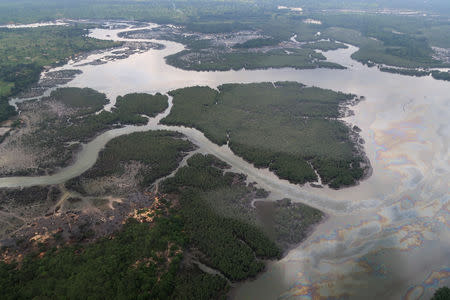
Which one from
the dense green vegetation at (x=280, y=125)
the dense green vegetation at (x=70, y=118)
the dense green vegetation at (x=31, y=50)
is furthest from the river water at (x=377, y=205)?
the dense green vegetation at (x=31, y=50)

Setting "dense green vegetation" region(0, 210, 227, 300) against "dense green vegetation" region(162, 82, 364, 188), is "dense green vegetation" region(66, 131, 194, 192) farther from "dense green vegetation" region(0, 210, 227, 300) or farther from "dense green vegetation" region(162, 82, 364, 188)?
"dense green vegetation" region(0, 210, 227, 300)

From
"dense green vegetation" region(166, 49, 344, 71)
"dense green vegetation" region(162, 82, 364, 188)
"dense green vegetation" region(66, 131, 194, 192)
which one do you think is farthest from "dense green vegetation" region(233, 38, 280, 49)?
"dense green vegetation" region(66, 131, 194, 192)

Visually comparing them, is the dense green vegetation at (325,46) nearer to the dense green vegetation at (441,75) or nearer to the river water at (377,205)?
the dense green vegetation at (441,75)

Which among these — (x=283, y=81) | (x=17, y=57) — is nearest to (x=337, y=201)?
(x=283, y=81)

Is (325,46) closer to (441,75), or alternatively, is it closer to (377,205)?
(441,75)

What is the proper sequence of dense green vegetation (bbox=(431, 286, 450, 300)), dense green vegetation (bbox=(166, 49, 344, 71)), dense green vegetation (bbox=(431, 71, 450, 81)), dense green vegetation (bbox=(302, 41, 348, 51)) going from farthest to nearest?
1. dense green vegetation (bbox=(302, 41, 348, 51))
2. dense green vegetation (bbox=(166, 49, 344, 71))
3. dense green vegetation (bbox=(431, 71, 450, 81))
4. dense green vegetation (bbox=(431, 286, 450, 300))

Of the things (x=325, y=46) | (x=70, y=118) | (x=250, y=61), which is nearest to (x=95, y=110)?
(x=70, y=118)

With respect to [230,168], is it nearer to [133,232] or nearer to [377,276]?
[133,232]
